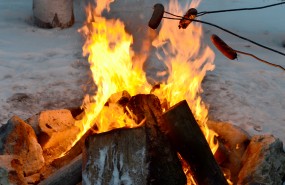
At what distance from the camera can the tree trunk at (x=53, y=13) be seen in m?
7.36

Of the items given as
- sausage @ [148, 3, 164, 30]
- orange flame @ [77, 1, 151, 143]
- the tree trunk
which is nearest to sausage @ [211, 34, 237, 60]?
sausage @ [148, 3, 164, 30]

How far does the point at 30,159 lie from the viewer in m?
3.37

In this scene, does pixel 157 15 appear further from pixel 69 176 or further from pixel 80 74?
pixel 80 74

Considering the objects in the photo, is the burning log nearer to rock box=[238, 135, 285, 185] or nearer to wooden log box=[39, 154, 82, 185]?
wooden log box=[39, 154, 82, 185]

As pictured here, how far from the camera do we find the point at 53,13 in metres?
7.44

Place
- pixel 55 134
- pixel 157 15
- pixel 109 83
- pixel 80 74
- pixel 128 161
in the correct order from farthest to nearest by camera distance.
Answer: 1. pixel 80 74
2. pixel 109 83
3. pixel 55 134
4. pixel 157 15
5. pixel 128 161

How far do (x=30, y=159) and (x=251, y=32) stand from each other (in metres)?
5.53

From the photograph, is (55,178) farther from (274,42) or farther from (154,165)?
(274,42)

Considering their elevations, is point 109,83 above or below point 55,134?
above

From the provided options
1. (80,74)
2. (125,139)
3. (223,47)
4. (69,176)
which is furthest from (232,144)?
(80,74)

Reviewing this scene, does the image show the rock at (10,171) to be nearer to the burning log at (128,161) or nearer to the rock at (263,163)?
the burning log at (128,161)

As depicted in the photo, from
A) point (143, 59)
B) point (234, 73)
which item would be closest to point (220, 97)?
point (234, 73)

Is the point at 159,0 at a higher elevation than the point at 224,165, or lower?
higher

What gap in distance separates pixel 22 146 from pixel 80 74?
2319 mm
